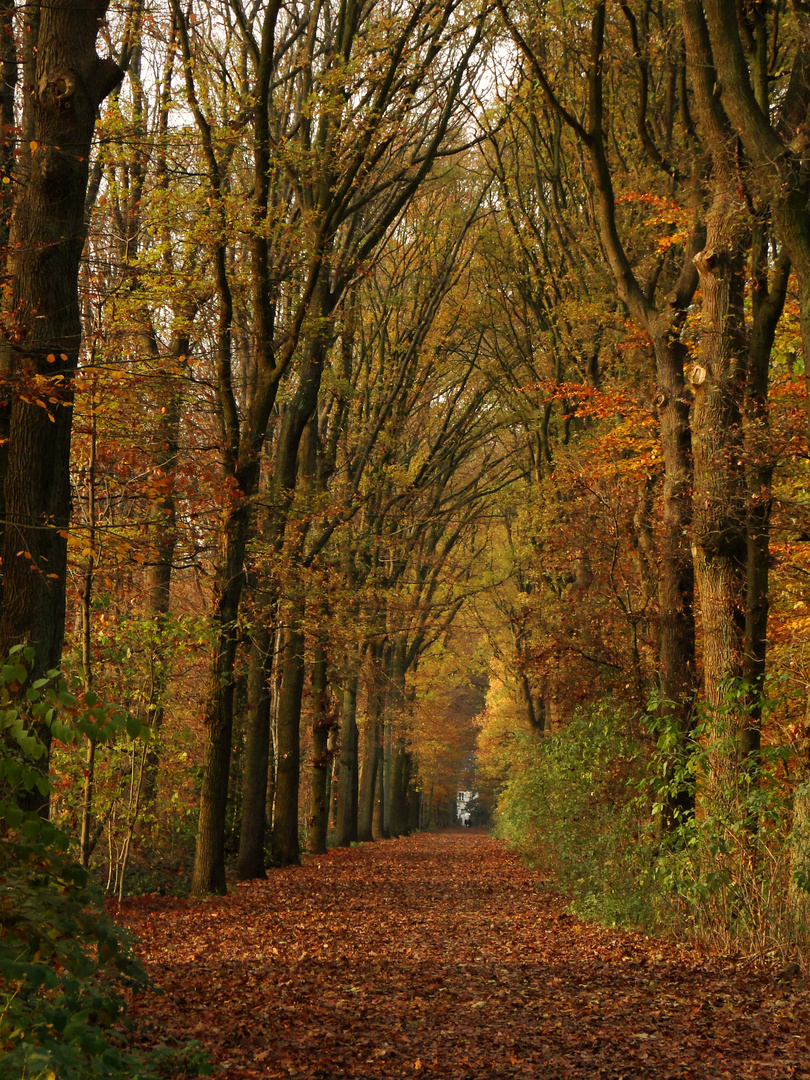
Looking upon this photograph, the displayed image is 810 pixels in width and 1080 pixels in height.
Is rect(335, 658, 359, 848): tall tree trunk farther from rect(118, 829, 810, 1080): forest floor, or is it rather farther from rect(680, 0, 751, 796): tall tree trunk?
rect(680, 0, 751, 796): tall tree trunk

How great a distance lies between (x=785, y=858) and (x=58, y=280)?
7.34 metres

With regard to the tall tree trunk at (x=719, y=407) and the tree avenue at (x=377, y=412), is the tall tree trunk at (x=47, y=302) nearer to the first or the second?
the tree avenue at (x=377, y=412)

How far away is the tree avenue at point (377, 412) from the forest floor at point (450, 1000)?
0.94m

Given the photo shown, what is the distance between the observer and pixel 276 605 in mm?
14305

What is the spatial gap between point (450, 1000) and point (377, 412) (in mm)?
15818

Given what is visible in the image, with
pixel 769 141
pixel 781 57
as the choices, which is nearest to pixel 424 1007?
pixel 769 141

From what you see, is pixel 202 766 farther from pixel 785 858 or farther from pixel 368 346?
pixel 368 346

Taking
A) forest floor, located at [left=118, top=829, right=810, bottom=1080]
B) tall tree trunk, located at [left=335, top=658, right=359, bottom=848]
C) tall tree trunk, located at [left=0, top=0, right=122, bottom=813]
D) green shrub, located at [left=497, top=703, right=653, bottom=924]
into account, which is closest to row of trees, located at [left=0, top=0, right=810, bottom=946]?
tall tree trunk, located at [left=0, top=0, right=122, bottom=813]

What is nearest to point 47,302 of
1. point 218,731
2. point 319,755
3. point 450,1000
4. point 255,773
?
point 450,1000

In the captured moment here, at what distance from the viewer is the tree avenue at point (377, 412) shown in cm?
734

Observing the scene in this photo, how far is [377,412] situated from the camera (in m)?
21.2

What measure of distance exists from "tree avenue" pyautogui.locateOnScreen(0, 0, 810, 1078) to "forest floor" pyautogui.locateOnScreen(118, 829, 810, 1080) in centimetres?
94

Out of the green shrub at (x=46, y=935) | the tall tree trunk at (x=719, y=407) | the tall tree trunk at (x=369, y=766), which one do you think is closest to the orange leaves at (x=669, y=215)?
the tall tree trunk at (x=719, y=407)

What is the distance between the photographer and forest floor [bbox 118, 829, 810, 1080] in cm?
515
